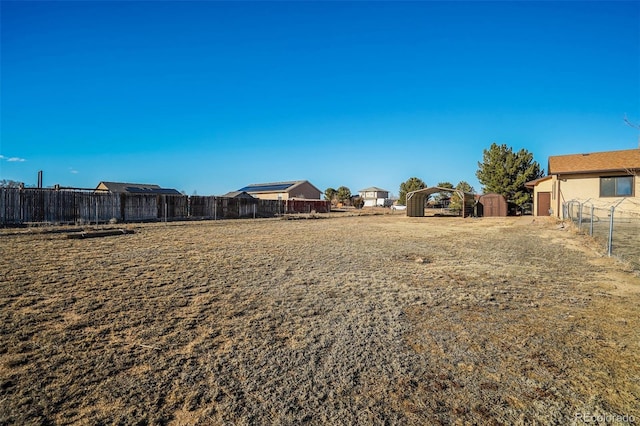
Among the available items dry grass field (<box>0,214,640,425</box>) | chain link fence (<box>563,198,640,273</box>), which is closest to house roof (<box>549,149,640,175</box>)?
chain link fence (<box>563,198,640,273</box>)

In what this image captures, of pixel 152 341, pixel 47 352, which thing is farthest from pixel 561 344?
pixel 47 352

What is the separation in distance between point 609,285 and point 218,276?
7.41m

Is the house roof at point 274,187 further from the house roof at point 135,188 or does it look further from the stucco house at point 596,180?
the stucco house at point 596,180

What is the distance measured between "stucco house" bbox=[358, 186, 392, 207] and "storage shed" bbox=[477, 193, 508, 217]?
52727 mm

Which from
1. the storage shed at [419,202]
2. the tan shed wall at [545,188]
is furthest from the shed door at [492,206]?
the tan shed wall at [545,188]

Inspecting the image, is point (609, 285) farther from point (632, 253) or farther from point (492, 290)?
point (632, 253)

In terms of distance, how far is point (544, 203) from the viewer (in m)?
28.0

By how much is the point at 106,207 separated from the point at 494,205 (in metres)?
31.4

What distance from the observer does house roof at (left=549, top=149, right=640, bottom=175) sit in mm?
21641

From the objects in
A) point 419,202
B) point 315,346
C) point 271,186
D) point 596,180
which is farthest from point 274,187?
point 315,346

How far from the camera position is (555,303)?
203 inches

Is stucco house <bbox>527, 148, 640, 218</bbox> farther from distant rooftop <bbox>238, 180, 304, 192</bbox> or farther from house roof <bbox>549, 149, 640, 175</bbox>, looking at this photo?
distant rooftop <bbox>238, 180, 304, 192</bbox>

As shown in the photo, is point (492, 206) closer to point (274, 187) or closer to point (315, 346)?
point (315, 346)

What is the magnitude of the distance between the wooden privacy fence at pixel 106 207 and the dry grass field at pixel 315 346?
545 inches
